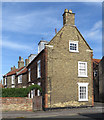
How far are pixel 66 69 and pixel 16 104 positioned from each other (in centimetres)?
754

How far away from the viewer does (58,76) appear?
22.2 metres

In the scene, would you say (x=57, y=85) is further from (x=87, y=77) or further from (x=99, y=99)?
(x=99, y=99)

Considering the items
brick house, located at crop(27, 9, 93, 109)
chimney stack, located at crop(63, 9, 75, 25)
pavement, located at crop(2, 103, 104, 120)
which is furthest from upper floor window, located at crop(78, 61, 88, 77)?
pavement, located at crop(2, 103, 104, 120)

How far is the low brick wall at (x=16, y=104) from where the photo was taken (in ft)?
64.2

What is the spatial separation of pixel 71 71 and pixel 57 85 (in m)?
2.68

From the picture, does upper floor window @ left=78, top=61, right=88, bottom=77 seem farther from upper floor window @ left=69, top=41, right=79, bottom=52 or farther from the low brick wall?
the low brick wall

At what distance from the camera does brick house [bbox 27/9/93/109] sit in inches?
857

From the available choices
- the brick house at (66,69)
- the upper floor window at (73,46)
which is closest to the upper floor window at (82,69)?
the brick house at (66,69)

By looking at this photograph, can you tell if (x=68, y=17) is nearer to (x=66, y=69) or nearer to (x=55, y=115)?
(x=66, y=69)

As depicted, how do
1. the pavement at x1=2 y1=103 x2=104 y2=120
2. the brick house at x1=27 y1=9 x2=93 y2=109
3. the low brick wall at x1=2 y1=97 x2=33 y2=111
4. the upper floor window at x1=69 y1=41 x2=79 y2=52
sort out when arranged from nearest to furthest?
1. the pavement at x1=2 y1=103 x2=104 y2=120
2. the low brick wall at x1=2 y1=97 x2=33 y2=111
3. the brick house at x1=27 y1=9 x2=93 y2=109
4. the upper floor window at x1=69 y1=41 x2=79 y2=52

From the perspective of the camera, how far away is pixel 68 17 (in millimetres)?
24000

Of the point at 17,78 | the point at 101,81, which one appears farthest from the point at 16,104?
the point at 17,78

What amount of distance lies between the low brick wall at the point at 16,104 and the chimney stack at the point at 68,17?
1131 cm

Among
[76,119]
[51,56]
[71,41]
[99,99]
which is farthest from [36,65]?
[99,99]
